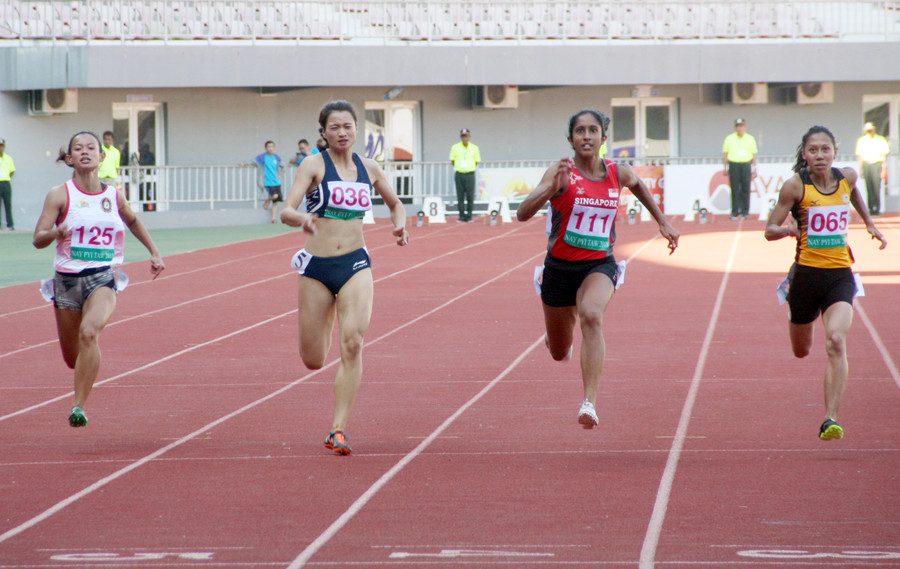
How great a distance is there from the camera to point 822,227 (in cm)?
740

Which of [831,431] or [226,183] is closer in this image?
[831,431]

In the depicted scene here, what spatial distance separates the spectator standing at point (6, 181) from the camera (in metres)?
28.2

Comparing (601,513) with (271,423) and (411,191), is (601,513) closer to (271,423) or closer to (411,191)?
(271,423)

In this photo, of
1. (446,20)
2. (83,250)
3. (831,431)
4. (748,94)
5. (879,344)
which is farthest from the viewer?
(748,94)

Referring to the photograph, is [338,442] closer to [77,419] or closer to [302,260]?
[302,260]

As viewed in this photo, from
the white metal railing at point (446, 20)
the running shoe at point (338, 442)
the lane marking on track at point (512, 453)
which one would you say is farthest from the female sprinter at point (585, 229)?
the white metal railing at point (446, 20)

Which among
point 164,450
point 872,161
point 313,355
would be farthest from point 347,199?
point 872,161

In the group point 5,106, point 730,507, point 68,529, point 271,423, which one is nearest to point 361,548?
point 68,529

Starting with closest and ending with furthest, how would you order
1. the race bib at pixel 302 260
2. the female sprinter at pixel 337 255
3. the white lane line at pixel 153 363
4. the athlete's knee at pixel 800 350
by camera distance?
1. the female sprinter at pixel 337 255
2. the race bib at pixel 302 260
3. the athlete's knee at pixel 800 350
4. the white lane line at pixel 153 363

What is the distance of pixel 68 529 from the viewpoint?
5.45 meters

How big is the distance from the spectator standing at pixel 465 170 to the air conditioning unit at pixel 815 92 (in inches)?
410

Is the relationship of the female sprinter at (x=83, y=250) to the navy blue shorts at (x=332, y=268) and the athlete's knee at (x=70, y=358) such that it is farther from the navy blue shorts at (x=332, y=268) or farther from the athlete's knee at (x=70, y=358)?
the navy blue shorts at (x=332, y=268)

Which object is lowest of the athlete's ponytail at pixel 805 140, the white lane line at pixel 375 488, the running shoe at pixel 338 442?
the white lane line at pixel 375 488

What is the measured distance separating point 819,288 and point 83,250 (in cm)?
406
